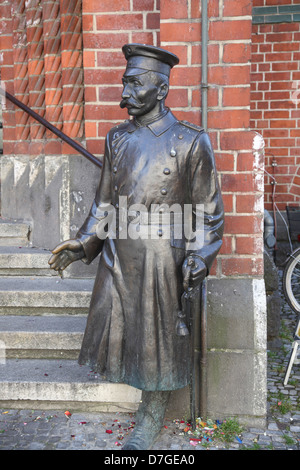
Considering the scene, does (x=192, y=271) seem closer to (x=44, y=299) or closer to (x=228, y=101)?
(x=228, y=101)

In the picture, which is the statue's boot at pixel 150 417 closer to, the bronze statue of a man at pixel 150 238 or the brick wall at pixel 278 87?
the bronze statue of a man at pixel 150 238

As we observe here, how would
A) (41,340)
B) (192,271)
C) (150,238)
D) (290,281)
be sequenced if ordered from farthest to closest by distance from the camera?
(290,281), (41,340), (150,238), (192,271)

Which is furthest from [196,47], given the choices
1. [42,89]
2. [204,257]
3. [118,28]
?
[42,89]

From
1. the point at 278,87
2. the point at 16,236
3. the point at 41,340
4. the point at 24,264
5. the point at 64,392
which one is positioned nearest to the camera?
the point at 64,392

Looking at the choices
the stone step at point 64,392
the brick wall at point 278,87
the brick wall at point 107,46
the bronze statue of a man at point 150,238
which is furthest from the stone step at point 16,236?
the brick wall at point 278,87

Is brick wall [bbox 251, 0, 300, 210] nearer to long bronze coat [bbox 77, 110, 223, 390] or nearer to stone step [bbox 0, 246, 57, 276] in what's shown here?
stone step [bbox 0, 246, 57, 276]

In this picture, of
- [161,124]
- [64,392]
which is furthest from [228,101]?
[64,392]

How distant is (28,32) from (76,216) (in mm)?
1560

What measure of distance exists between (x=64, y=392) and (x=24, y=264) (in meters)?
1.22

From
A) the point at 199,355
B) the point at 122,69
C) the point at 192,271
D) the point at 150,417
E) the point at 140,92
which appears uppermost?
the point at 122,69

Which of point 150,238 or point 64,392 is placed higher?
point 150,238

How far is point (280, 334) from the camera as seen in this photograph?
470 cm

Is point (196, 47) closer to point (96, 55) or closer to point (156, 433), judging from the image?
point (96, 55)

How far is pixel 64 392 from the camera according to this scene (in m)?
3.07
